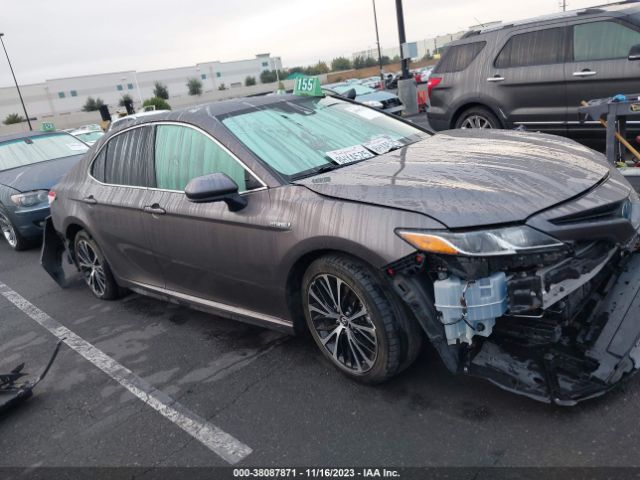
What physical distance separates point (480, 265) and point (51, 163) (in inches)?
298

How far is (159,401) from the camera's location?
3203 mm

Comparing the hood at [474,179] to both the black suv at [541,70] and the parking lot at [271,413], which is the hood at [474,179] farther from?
the black suv at [541,70]

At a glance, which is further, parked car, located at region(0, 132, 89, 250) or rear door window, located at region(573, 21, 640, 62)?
parked car, located at region(0, 132, 89, 250)

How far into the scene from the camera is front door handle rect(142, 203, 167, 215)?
370 centimetres

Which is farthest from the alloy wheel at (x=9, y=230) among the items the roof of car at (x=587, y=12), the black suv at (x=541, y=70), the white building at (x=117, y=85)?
the white building at (x=117, y=85)

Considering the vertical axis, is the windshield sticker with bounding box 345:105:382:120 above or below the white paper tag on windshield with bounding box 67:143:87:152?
above

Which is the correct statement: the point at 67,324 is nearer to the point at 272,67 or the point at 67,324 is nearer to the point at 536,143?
the point at 536,143

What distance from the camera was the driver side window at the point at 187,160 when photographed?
325cm

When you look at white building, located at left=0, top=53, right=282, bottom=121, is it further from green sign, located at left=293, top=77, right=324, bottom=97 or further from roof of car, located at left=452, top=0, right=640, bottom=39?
green sign, located at left=293, top=77, right=324, bottom=97

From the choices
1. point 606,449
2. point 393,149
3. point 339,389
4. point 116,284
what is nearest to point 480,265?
point 606,449

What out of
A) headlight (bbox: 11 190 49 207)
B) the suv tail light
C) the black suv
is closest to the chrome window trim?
headlight (bbox: 11 190 49 207)

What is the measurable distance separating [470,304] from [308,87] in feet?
8.05

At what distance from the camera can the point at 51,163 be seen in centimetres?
805

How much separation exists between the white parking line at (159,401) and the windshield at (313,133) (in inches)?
58.4
